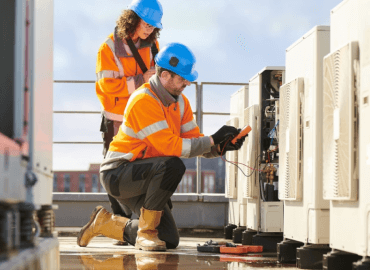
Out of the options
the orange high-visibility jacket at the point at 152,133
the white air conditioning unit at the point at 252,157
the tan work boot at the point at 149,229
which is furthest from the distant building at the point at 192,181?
the tan work boot at the point at 149,229

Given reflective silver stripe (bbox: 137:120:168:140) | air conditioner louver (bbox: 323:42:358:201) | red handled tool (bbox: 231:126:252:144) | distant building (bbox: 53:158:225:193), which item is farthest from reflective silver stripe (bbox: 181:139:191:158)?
distant building (bbox: 53:158:225:193)

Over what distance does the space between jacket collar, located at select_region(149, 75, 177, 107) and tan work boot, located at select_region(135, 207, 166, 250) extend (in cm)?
70

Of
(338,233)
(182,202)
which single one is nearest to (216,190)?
(182,202)

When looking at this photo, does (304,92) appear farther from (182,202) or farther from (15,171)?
(182,202)

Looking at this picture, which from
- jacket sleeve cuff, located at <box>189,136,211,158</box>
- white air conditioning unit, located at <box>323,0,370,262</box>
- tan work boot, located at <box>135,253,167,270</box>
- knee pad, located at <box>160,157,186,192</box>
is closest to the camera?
white air conditioning unit, located at <box>323,0,370,262</box>

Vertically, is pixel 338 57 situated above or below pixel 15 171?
above

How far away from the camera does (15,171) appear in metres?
1.46

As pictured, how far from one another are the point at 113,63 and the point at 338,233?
2.23 m

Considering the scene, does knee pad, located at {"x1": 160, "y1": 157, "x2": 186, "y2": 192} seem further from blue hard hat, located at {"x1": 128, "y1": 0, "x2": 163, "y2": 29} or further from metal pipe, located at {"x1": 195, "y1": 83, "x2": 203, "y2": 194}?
metal pipe, located at {"x1": 195, "y1": 83, "x2": 203, "y2": 194}

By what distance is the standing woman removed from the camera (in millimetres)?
4438

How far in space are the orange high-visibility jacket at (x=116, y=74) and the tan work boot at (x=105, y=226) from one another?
683 millimetres

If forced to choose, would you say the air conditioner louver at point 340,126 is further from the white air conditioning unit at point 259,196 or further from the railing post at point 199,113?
the railing post at point 199,113

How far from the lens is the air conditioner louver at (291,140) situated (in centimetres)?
347

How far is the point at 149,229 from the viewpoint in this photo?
3994 millimetres
